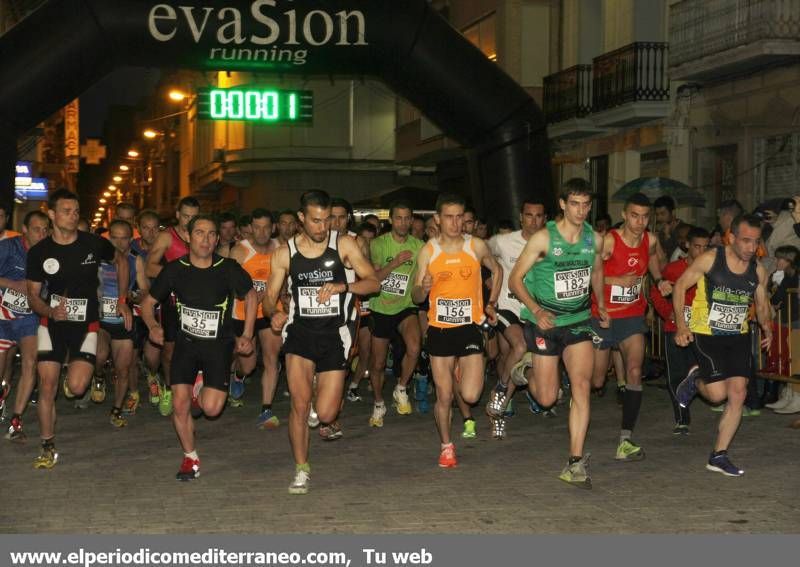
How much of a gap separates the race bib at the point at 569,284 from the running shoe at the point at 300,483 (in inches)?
81.2

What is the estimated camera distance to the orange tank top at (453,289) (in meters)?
9.16

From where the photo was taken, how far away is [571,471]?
8141 millimetres

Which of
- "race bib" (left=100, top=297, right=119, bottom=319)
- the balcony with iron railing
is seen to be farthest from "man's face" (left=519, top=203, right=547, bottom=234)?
the balcony with iron railing

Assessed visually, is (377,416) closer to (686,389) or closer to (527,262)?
(686,389)

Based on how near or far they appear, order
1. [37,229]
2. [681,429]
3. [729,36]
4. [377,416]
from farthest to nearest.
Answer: [729,36] < [37,229] < [377,416] < [681,429]

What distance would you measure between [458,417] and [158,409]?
288cm

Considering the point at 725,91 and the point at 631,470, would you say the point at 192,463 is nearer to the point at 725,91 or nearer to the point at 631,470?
the point at 631,470

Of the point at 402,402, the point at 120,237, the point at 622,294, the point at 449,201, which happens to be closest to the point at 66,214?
the point at 120,237

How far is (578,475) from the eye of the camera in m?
8.10

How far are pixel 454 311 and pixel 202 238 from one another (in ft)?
6.28

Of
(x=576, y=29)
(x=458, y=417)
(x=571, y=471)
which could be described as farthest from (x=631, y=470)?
(x=576, y=29)

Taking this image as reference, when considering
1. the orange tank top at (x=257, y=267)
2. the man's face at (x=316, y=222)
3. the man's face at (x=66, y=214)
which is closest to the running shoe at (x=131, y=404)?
the orange tank top at (x=257, y=267)

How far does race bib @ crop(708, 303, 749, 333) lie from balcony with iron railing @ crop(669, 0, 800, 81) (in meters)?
11.0

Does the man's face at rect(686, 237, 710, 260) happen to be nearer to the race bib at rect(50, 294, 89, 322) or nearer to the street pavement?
the street pavement
